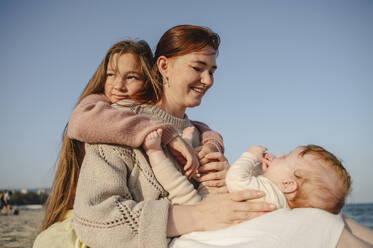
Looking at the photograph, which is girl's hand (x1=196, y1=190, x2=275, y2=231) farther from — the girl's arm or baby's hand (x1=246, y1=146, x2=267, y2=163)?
baby's hand (x1=246, y1=146, x2=267, y2=163)

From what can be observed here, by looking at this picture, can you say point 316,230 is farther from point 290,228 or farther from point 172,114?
point 172,114

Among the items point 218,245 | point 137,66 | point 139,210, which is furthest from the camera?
point 137,66

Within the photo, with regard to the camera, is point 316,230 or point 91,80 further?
point 91,80

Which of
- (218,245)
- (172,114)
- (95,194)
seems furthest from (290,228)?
(172,114)

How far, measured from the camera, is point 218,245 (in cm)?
189

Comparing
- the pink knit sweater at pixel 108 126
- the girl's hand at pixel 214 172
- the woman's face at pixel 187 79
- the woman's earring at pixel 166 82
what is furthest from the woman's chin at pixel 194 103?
the pink knit sweater at pixel 108 126

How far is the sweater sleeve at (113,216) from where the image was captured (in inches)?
77.2

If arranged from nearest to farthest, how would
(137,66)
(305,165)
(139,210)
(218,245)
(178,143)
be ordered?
(218,245), (139,210), (305,165), (178,143), (137,66)

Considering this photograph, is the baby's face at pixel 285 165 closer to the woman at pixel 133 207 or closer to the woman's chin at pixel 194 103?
the woman at pixel 133 207

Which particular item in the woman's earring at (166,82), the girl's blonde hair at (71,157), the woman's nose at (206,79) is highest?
the woman's nose at (206,79)

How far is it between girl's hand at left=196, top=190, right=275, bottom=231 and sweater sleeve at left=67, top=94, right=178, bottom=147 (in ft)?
2.28

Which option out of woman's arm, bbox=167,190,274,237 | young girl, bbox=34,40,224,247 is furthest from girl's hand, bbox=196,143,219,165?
woman's arm, bbox=167,190,274,237

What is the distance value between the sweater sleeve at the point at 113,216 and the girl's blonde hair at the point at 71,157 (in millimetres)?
783

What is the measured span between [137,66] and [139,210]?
1.76 metres
